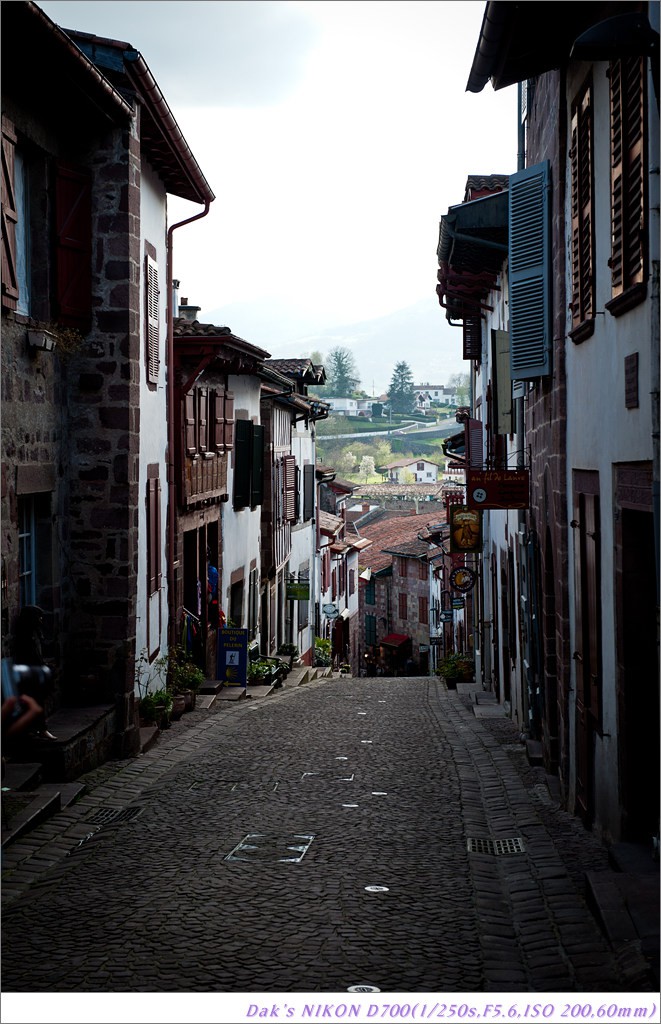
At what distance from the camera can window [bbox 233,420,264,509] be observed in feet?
72.7

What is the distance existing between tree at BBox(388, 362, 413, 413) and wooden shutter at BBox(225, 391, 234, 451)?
171m

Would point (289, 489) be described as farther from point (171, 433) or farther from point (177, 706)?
point (177, 706)

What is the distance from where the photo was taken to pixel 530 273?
11508 millimetres

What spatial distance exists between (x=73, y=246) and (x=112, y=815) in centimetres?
540

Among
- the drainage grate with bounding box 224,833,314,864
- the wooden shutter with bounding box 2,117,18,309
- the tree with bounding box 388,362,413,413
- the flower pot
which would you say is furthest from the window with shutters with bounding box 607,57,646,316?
the tree with bounding box 388,362,413,413

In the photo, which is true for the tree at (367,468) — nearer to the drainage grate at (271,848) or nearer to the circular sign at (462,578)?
the circular sign at (462,578)

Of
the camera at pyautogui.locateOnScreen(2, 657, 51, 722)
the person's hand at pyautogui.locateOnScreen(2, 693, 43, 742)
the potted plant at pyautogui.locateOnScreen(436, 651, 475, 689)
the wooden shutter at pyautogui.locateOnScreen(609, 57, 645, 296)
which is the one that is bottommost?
the potted plant at pyautogui.locateOnScreen(436, 651, 475, 689)

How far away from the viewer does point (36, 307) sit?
Answer: 36.3ft

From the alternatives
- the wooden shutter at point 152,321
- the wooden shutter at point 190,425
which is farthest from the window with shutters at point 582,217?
the wooden shutter at point 190,425

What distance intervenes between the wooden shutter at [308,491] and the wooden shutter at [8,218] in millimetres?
23248

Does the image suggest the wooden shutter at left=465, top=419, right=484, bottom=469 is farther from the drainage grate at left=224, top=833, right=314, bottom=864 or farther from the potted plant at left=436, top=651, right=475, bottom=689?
the drainage grate at left=224, top=833, right=314, bottom=864

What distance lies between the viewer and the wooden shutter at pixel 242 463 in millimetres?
22125

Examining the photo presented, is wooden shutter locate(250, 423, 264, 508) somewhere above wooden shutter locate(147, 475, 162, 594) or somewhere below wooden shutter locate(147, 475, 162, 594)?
above

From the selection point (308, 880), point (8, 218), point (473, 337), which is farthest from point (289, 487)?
point (308, 880)
